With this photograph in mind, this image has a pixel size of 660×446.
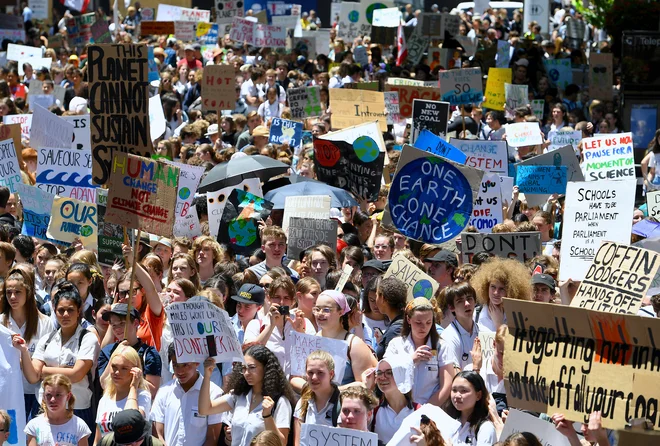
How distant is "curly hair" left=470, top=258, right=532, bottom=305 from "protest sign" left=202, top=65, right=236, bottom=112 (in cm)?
929

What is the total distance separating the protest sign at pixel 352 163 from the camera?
12633mm

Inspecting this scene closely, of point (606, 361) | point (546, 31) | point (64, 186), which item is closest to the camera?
point (606, 361)

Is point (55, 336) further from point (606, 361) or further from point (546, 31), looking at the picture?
point (546, 31)

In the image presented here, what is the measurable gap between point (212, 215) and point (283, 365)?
4.00 m

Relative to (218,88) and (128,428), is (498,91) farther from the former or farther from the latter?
(128,428)

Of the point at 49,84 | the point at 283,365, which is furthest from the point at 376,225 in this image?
the point at 49,84

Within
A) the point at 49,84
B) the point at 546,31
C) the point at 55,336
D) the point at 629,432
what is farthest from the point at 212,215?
the point at 546,31

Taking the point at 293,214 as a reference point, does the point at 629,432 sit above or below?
above

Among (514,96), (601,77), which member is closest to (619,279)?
(514,96)

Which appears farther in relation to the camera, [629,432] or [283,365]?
[283,365]

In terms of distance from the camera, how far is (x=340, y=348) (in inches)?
293

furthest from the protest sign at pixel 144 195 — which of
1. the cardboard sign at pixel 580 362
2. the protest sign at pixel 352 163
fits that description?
the protest sign at pixel 352 163

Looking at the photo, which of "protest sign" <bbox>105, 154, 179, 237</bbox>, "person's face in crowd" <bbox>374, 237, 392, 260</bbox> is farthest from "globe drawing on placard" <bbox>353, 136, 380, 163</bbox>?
"protest sign" <bbox>105, 154, 179, 237</bbox>

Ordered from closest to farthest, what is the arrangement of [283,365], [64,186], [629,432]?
[629,432]
[283,365]
[64,186]
